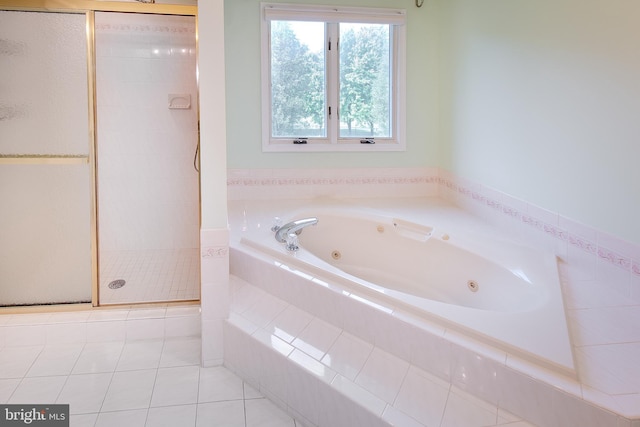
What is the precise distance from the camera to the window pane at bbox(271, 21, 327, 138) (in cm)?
380

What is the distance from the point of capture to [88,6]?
254 cm

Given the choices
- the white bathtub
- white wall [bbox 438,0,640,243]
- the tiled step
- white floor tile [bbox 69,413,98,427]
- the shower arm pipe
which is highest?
the shower arm pipe

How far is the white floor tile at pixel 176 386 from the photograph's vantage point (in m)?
1.99

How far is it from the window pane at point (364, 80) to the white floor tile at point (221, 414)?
2.51 m

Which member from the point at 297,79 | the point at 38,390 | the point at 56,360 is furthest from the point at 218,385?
the point at 297,79

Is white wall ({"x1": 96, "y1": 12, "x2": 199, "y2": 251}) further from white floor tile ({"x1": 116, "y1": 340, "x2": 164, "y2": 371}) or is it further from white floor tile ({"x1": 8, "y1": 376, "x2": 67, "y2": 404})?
white floor tile ({"x1": 8, "y1": 376, "x2": 67, "y2": 404})

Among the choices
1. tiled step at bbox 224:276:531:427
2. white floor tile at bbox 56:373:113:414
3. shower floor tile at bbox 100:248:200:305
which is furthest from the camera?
shower floor tile at bbox 100:248:200:305

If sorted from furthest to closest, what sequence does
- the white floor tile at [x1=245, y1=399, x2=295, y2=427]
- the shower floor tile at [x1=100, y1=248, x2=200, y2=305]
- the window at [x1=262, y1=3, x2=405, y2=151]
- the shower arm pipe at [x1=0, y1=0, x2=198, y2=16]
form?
the window at [x1=262, y1=3, x2=405, y2=151] < the shower floor tile at [x1=100, y1=248, x2=200, y2=305] < the shower arm pipe at [x1=0, y1=0, x2=198, y2=16] < the white floor tile at [x1=245, y1=399, x2=295, y2=427]

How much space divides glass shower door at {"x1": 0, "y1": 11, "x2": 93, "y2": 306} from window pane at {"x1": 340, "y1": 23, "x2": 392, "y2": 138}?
6.48ft

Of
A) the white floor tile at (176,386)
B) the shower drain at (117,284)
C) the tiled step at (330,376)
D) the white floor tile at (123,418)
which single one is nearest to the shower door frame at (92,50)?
the shower drain at (117,284)

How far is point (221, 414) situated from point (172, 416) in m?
0.19

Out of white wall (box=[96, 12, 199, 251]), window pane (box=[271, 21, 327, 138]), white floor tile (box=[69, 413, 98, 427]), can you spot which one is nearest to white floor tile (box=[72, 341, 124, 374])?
white floor tile (box=[69, 413, 98, 427])

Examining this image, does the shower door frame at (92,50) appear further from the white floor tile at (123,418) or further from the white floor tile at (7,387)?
the white floor tile at (123,418)

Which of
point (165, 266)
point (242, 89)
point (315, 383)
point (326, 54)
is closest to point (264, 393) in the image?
point (315, 383)
